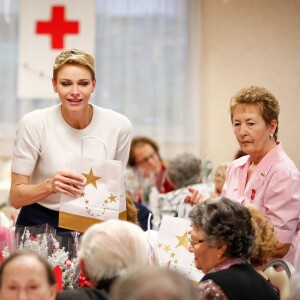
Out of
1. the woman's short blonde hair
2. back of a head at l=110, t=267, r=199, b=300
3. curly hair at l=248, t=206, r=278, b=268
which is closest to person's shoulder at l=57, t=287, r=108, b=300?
back of a head at l=110, t=267, r=199, b=300

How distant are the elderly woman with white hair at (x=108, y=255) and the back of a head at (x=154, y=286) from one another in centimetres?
53

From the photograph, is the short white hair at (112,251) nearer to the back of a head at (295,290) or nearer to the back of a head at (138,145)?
the back of a head at (295,290)

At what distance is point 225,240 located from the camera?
9.57ft

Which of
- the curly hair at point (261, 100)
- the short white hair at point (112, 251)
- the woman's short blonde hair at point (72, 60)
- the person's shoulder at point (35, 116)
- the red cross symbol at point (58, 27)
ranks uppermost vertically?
the red cross symbol at point (58, 27)

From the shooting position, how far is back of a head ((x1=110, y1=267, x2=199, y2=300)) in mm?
1885

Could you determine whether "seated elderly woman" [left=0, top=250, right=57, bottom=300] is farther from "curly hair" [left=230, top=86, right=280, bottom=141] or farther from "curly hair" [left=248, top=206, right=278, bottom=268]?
"curly hair" [left=230, top=86, right=280, bottom=141]

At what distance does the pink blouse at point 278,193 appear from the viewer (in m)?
3.57

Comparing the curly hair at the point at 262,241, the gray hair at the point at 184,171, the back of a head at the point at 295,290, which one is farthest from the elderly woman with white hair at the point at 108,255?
the gray hair at the point at 184,171

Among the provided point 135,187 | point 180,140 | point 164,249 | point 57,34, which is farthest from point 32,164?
point 180,140

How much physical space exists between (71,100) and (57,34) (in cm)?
439

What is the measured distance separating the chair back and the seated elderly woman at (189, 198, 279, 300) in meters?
0.38

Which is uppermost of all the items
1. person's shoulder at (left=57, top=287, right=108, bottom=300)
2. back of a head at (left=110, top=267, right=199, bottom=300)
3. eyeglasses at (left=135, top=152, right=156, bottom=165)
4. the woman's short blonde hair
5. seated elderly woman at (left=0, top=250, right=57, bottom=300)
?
the woman's short blonde hair

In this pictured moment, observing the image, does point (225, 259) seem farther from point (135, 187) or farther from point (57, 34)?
point (57, 34)

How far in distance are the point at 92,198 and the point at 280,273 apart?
0.97m
